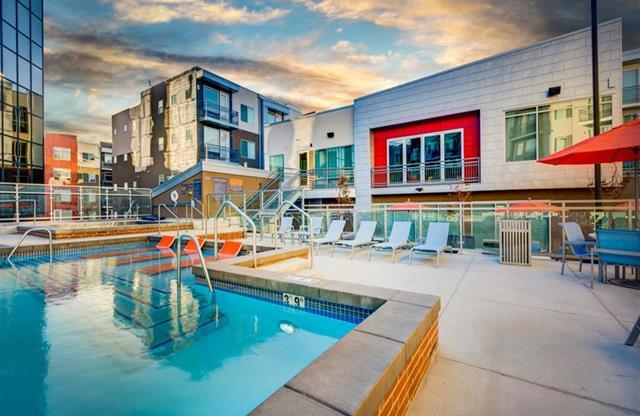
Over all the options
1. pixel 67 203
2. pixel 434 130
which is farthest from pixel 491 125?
pixel 67 203

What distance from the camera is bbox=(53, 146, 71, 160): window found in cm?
3267

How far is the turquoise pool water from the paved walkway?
1283 mm

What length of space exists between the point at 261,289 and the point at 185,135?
22074mm

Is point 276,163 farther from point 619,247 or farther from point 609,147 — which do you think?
point 619,247

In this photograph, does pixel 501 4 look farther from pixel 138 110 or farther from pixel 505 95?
pixel 138 110

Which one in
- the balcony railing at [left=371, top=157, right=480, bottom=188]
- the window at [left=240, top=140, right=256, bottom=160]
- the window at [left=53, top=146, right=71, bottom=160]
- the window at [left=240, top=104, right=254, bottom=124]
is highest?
the window at [left=240, top=104, right=254, bottom=124]

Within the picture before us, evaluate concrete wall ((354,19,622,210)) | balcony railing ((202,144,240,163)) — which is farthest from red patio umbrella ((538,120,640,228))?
balcony railing ((202,144,240,163))

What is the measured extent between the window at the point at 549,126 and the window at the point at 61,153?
134ft

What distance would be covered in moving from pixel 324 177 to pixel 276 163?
4.02m

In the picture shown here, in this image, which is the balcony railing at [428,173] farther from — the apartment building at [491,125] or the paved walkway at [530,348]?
the paved walkway at [530,348]

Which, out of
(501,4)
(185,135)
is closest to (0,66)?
(185,135)

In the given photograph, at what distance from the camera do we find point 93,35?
16.0 meters

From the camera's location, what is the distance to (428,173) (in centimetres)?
1434

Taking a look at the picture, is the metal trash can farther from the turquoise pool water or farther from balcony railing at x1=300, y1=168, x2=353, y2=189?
balcony railing at x1=300, y1=168, x2=353, y2=189
